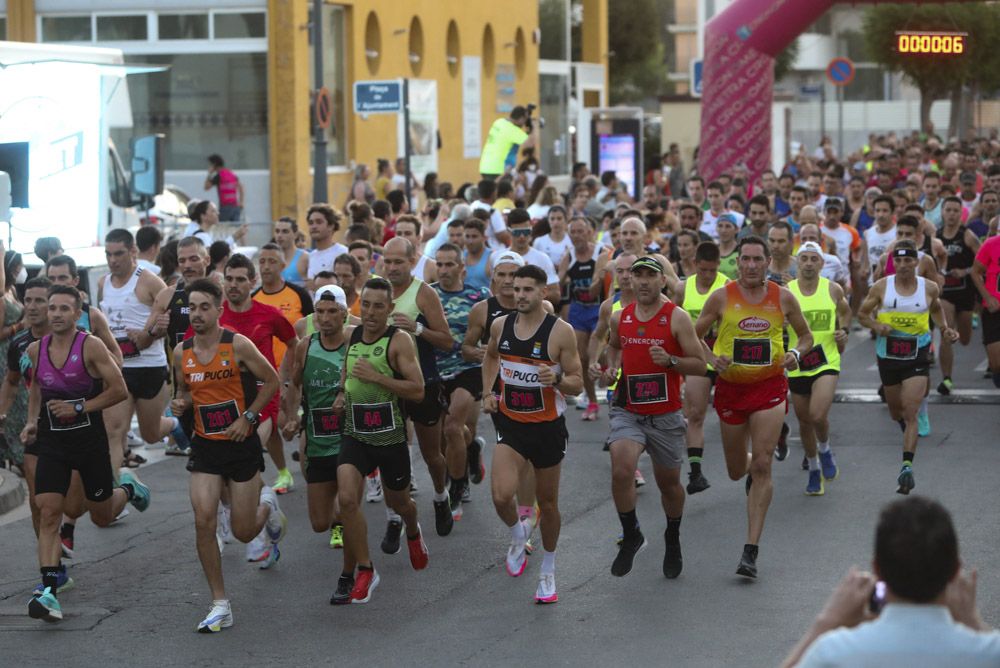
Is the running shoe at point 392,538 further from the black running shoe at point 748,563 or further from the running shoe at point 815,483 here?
the running shoe at point 815,483

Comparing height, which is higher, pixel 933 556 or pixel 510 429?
pixel 933 556

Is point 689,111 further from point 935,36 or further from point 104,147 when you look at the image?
point 104,147

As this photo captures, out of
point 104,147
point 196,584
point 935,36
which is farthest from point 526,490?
point 935,36

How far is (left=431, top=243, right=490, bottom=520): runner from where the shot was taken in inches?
431

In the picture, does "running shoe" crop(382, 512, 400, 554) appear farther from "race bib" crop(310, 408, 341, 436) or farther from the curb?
the curb

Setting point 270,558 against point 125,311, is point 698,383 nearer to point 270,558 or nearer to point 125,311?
point 270,558

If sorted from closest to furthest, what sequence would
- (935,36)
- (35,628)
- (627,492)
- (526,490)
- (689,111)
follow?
(35,628), (627,492), (526,490), (935,36), (689,111)

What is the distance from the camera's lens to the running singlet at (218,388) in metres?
8.55

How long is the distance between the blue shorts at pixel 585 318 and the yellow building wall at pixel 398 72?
52.3ft

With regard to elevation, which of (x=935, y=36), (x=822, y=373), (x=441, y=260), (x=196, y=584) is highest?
(x=935, y=36)

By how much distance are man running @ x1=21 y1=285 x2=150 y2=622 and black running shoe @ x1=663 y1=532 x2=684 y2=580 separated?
301cm

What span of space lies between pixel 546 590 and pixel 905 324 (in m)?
4.73

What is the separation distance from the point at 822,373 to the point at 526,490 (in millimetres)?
3068

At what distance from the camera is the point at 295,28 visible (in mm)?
30016
